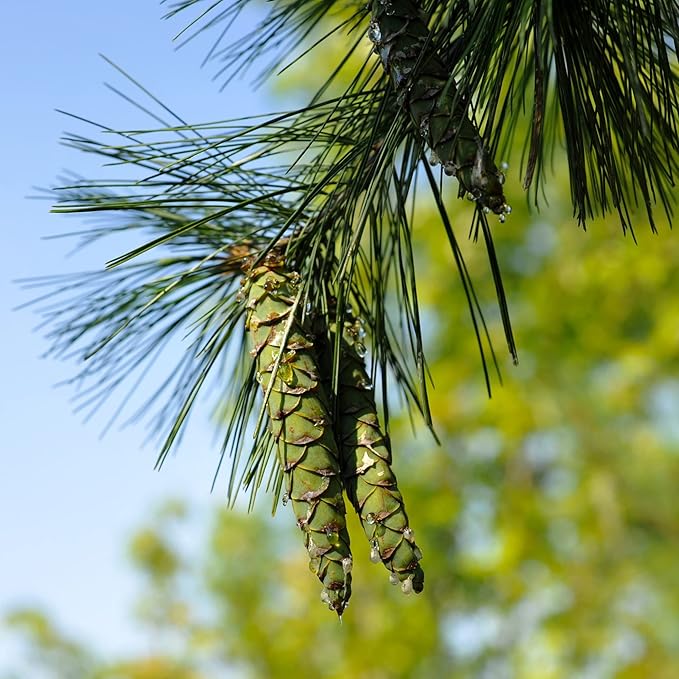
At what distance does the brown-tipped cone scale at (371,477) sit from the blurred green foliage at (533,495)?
8.24 ft

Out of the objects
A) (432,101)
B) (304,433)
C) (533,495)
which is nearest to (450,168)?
(432,101)

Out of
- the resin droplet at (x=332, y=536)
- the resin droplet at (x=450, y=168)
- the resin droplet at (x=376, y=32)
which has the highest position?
the resin droplet at (x=376, y=32)

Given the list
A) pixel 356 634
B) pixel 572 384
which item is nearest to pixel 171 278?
pixel 356 634

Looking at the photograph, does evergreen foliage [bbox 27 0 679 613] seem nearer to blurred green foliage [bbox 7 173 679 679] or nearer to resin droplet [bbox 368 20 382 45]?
resin droplet [bbox 368 20 382 45]

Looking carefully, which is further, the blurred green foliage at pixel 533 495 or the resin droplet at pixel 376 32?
the blurred green foliage at pixel 533 495

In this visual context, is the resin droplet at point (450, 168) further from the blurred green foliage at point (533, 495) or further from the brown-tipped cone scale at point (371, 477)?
the blurred green foliage at point (533, 495)

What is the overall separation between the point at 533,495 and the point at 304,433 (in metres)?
3.55

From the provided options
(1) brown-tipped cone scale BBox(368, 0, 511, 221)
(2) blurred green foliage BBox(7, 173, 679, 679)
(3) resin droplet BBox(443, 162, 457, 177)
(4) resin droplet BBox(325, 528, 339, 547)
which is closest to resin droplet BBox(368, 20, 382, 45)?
(1) brown-tipped cone scale BBox(368, 0, 511, 221)

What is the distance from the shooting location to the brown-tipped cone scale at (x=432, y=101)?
46 centimetres

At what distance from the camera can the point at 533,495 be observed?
3.88 m

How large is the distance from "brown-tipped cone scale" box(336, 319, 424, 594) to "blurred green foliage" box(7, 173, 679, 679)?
2.51 m

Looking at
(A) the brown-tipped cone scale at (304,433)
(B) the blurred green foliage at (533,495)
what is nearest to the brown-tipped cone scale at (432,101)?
(A) the brown-tipped cone scale at (304,433)

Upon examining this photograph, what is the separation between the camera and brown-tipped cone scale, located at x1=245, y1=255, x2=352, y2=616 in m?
0.50

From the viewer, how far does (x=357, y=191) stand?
60 cm
